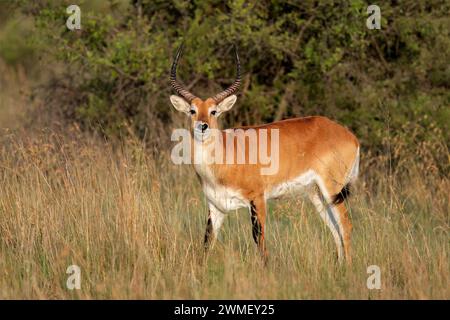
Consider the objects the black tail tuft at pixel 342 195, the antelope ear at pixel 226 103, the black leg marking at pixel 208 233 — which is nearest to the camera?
the black leg marking at pixel 208 233

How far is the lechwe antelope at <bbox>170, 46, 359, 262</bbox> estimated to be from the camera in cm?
743

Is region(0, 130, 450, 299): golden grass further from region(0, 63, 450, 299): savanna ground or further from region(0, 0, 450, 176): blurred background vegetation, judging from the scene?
region(0, 0, 450, 176): blurred background vegetation

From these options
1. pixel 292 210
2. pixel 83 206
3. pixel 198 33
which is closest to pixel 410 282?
pixel 292 210

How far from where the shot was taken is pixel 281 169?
773 cm

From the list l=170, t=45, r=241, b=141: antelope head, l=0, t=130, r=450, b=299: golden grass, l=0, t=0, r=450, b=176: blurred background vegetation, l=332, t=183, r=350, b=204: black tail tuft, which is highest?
l=0, t=0, r=450, b=176: blurred background vegetation

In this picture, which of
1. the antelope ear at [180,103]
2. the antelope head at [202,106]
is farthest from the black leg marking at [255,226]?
the antelope ear at [180,103]

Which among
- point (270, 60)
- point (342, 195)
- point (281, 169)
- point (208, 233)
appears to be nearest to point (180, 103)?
point (281, 169)

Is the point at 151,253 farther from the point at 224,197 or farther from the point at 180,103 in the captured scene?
the point at 180,103

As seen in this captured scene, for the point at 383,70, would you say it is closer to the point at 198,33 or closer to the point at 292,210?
the point at 198,33

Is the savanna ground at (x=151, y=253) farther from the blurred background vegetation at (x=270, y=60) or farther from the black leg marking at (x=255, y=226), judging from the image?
the blurred background vegetation at (x=270, y=60)

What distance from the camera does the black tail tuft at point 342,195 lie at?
7.79 meters

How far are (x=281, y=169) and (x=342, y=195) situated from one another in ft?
2.25

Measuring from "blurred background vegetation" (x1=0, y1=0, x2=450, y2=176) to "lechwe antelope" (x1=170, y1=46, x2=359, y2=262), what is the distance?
7.41ft

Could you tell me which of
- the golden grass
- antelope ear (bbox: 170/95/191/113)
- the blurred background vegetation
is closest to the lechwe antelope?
antelope ear (bbox: 170/95/191/113)
